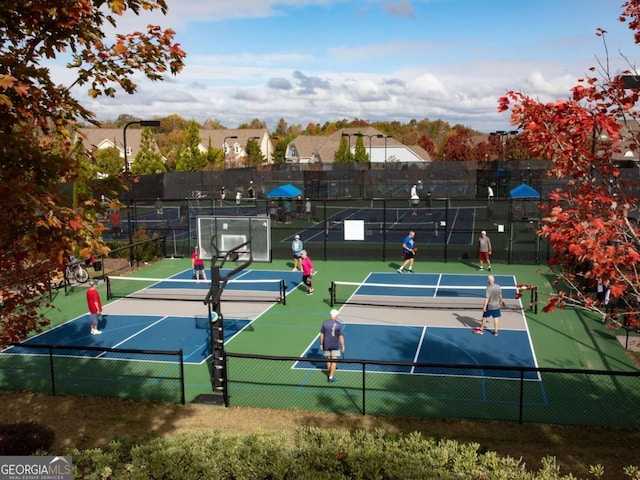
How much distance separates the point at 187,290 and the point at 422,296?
9.44 meters

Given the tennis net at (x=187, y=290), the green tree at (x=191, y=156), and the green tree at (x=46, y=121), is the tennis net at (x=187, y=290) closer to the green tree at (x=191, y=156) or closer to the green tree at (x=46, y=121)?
the green tree at (x=46, y=121)

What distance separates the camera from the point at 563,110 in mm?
6820

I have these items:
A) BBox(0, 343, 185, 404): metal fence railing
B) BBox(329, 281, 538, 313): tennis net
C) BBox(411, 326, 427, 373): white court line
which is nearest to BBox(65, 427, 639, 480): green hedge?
BBox(0, 343, 185, 404): metal fence railing

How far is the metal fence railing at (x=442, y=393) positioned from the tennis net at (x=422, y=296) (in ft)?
20.1

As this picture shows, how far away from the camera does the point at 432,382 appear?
1411 cm

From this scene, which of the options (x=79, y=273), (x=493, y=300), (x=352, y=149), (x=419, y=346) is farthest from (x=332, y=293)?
(x=352, y=149)

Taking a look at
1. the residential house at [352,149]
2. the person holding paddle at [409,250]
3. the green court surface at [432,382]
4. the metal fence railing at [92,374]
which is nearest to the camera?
the green court surface at [432,382]

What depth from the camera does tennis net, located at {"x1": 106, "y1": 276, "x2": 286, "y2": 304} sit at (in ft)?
74.9

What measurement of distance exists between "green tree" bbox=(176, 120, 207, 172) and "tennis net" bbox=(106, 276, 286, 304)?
4308cm

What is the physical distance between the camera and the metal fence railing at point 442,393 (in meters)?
12.2

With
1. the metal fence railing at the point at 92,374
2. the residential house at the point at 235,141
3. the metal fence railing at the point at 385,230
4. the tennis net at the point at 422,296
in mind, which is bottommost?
the tennis net at the point at 422,296

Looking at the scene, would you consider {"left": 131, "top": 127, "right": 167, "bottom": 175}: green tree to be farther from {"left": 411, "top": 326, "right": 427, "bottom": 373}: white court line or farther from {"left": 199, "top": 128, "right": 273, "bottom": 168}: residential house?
{"left": 411, "top": 326, "right": 427, "bottom": 373}: white court line

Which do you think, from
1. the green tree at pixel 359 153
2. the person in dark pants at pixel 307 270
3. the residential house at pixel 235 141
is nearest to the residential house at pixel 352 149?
the residential house at pixel 235 141

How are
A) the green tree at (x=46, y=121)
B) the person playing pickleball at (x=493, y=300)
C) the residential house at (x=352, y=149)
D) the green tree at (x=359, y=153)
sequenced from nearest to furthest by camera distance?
the green tree at (x=46, y=121) < the person playing pickleball at (x=493, y=300) < the green tree at (x=359, y=153) < the residential house at (x=352, y=149)
